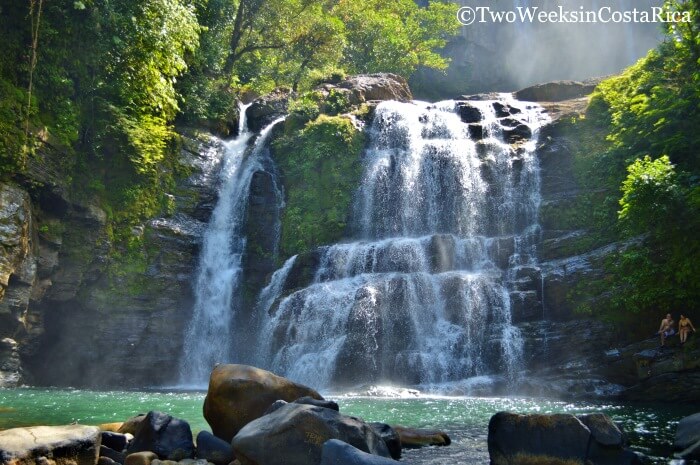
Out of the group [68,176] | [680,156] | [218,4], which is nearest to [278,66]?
[218,4]

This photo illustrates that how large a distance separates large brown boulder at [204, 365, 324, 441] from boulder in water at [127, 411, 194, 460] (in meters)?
0.61

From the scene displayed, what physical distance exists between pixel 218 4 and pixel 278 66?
964cm

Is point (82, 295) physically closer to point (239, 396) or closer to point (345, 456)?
point (239, 396)

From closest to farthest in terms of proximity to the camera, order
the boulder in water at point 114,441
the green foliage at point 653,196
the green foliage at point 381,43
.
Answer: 1. the boulder in water at point 114,441
2. the green foliage at point 653,196
3. the green foliage at point 381,43

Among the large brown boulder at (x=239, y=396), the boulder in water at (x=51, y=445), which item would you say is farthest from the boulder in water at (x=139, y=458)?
the large brown boulder at (x=239, y=396)

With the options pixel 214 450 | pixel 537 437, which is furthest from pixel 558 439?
pixel 214 450

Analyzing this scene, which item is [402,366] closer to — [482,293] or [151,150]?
[482,293]

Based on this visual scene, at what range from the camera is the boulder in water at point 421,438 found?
912 cm

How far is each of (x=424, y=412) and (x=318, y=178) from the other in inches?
621

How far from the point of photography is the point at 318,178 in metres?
27.4

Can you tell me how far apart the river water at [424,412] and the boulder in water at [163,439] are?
2.58 m

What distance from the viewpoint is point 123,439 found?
830 cm

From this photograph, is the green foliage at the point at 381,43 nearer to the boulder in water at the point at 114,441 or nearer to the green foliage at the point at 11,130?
the green foliage at the point at 11,130

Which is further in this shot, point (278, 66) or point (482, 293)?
point (278, 66)
